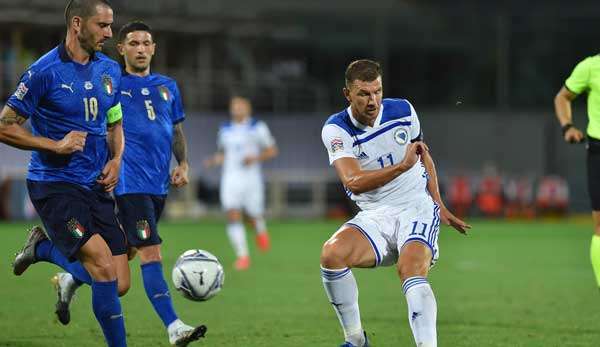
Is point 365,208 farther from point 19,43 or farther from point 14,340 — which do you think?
point 19,43

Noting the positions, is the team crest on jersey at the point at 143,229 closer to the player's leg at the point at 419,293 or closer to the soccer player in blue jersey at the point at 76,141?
the soccer player in blue jersey at the point at 76,141

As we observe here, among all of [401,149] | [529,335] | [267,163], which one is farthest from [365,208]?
[267,163]

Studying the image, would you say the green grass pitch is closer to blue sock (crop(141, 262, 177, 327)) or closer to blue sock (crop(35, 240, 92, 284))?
blue sock (crop(141, 262, 177, 327))

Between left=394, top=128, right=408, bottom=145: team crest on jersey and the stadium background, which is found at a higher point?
left=394, top=128, right=408, bottom=145: team crest on jersey

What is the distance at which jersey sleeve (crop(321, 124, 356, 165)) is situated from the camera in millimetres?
7395

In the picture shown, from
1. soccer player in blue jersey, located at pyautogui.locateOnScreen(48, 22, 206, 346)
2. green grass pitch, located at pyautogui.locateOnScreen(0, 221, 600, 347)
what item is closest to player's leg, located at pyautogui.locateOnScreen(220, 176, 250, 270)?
green grass pitch, located at pyautogui.locateOnScreen(0, 221, 600, 347)

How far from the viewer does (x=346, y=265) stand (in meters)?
7.43

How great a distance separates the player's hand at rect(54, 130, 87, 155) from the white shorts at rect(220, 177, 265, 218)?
1042cm

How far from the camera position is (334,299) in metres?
7.49

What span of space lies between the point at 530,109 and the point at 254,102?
8374mm

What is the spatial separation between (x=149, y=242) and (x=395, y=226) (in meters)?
1.99

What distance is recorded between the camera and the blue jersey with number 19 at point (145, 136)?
8.61 metres

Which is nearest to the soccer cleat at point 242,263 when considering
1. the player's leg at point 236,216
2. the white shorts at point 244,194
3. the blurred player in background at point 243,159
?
the player's leg at point 236,216

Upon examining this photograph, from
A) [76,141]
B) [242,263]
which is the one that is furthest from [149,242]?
[242,263]
